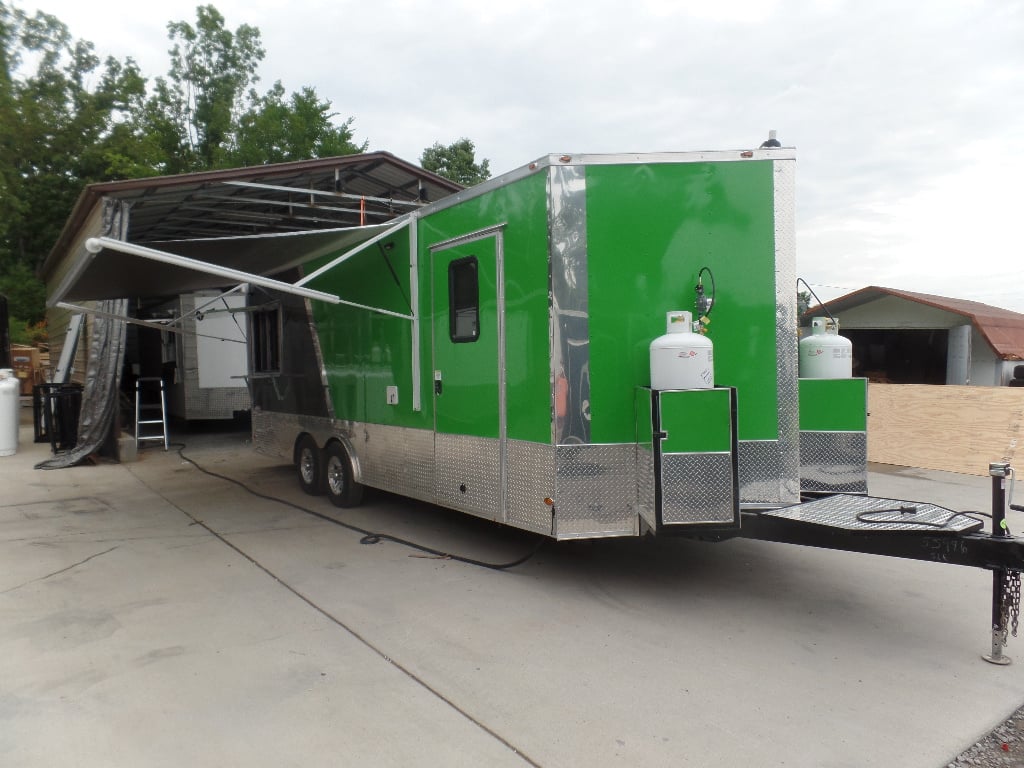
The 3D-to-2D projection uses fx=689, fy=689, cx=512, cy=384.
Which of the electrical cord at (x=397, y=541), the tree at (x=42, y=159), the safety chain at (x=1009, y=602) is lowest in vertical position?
the electrical cord at (x=397, y=541)

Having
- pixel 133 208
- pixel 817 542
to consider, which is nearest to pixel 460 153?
pixel 133 208

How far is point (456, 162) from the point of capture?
32.1 m

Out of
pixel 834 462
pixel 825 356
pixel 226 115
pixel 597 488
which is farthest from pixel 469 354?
pixel 226 115

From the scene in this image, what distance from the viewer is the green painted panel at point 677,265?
439 cm

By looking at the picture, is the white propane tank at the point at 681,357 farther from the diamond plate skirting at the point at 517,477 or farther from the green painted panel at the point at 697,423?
the diamond plate skirting at the point at 517,477

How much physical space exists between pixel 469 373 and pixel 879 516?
114 inches

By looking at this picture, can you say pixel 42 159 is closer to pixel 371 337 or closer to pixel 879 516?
pixel 371 337

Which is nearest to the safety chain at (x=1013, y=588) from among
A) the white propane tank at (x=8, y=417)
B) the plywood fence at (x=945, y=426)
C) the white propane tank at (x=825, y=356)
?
the white propane tank at (x=825, y=356)

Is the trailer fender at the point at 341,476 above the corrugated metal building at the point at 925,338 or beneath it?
beneath

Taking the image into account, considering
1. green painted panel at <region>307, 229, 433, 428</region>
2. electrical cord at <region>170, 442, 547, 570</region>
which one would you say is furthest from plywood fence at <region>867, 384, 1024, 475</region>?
green painted panel at <region>307, 229, 433, 428</region>

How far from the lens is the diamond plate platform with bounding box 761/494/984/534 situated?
3.65 meters

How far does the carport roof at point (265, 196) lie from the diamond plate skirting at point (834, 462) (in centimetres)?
557

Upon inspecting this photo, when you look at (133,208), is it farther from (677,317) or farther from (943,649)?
(943,649)

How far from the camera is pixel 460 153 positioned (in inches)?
1264
